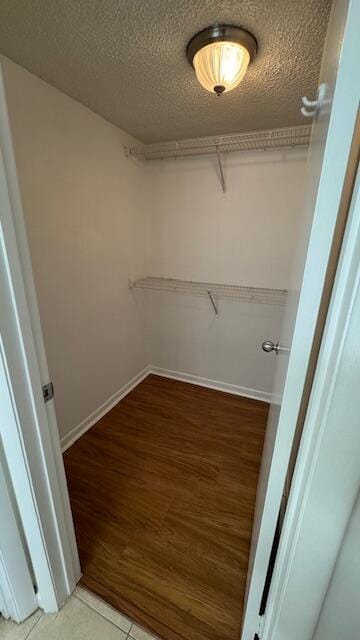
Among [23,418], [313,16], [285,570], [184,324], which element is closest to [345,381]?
[285,570]

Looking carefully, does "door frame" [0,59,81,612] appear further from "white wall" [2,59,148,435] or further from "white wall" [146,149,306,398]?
"white wall" [146,149,306,398]

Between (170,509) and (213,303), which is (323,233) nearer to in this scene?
(170,509)

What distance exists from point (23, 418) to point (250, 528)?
1328mm

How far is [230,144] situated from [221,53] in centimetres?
94

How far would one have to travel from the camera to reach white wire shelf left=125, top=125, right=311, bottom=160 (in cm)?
183

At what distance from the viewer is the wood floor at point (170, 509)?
1123 millimetres

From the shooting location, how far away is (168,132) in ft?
6.77

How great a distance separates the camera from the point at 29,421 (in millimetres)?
835

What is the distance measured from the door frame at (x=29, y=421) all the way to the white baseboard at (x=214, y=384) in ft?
5.81

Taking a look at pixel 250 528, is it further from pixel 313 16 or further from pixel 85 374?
pixel 313 16

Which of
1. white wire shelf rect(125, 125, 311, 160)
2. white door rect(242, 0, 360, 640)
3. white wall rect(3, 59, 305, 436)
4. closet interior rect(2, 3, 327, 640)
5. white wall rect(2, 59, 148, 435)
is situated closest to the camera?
white door rect(242, 0, 360, 640)

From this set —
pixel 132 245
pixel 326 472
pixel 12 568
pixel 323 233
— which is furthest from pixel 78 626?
pixel 132 245

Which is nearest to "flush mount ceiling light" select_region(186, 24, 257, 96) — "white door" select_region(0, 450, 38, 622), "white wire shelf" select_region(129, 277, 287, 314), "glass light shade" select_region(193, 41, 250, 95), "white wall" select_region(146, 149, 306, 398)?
"glass light shade" select_region(193, 41, 250, 95)

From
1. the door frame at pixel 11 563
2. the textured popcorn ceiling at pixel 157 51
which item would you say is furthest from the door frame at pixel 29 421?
the textured popcorn ceiling at pixel 157 51
